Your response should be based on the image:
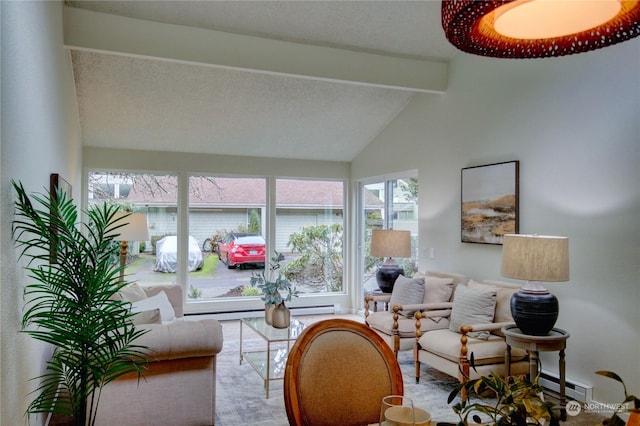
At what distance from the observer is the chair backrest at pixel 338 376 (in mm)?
1584

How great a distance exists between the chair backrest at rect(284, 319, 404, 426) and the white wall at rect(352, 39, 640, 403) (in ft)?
8.40

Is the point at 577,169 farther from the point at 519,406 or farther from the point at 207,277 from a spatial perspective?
the point at 207,277

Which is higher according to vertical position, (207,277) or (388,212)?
(388,212)

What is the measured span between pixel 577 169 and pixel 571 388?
174 cm

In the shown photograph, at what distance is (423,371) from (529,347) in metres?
1.45

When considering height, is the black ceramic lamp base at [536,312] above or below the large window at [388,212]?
below

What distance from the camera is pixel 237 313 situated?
6.95 m

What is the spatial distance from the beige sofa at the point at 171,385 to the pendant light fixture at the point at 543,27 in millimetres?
2389

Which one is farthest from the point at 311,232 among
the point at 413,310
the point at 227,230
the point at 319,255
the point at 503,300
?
the point at 503,300

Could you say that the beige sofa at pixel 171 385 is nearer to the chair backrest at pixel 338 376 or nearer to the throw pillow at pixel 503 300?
the chair backrest at pixel 338 376

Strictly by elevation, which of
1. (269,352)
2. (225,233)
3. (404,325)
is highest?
(225,233)

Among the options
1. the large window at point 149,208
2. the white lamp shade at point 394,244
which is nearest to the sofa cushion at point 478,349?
the white lamp shade at point 394,244

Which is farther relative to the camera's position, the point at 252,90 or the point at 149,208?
the point at 149,208

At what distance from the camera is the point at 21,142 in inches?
87.6
